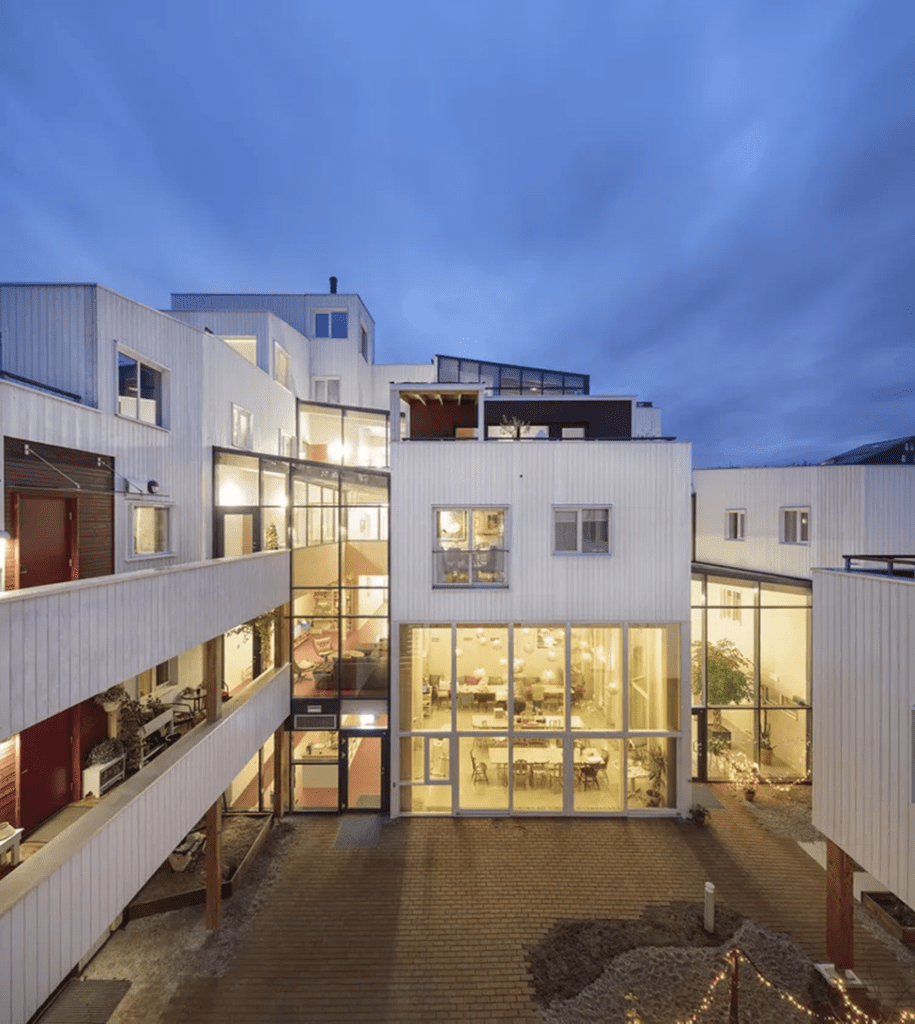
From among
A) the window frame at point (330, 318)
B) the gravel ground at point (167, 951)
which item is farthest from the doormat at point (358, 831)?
the window frame at point (330, 318)

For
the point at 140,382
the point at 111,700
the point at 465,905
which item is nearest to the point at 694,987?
the point at 465,905

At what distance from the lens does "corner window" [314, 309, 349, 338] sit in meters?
20.5

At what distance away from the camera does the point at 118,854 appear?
5.77 metres

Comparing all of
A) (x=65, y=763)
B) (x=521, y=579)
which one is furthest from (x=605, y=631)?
(x=65, y=763)

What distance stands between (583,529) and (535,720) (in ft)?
15.8

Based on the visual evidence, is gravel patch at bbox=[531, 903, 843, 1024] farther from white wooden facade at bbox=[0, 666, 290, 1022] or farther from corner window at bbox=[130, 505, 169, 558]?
corner window at bbox=[130, 505, 169, 558]

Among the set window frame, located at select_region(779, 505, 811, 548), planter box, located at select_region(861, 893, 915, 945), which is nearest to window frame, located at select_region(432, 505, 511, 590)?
planter box, located at select_region(861, 893, 915, 945)

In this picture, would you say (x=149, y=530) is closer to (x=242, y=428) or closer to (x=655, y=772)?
(x=242, y=428)

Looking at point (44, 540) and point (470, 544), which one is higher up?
point (44, 540)

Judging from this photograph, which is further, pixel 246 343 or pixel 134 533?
pixel 246 343

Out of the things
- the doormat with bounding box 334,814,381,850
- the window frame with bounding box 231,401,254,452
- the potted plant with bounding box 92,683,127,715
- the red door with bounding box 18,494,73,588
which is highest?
the window frame with bounding box 231,401,254,452

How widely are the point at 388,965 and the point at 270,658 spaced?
260 inches

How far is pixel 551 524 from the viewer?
11875mm

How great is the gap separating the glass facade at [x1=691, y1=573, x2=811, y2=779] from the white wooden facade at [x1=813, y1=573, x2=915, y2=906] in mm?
5365
